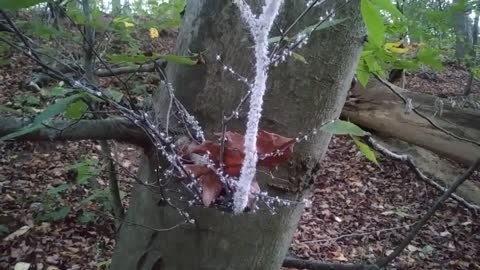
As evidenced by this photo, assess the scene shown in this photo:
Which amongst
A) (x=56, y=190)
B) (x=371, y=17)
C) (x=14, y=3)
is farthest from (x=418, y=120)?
(x=14, y=3)

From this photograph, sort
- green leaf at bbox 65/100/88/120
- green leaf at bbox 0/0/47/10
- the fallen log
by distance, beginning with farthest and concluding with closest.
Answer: the fallen log
green leaf at bbox 65/100/88/120
green leaf at bbox 0/0/47/10

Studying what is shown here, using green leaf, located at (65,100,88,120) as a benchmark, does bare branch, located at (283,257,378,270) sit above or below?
below

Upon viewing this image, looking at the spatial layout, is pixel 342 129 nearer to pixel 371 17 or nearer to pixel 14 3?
pixel 371 17

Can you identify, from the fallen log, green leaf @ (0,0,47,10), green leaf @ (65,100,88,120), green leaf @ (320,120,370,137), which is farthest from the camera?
the fallen log

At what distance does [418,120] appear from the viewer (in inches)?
157

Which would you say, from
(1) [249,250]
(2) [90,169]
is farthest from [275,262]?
(2) [90,169]

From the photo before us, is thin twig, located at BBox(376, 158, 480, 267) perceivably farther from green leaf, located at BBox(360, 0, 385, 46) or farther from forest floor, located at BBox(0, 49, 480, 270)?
forest floor, located at BBox(0, 49, 480, 270)

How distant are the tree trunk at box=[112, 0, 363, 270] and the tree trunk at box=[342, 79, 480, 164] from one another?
307cm

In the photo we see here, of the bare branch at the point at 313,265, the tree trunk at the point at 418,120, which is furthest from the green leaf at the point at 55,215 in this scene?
the tree trunk at the point at 418,120

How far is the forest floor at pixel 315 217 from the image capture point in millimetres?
2586

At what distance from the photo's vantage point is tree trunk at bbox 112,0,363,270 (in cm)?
66

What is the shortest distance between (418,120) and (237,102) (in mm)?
3754

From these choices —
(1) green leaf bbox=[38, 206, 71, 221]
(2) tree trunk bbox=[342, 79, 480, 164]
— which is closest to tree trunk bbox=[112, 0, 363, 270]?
(1) green leaf bbox=[38, 206, 71, 221]

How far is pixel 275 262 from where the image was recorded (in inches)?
28.9
